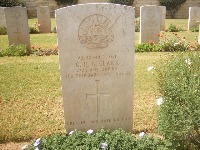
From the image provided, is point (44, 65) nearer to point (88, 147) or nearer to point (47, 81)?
point (47, 81)

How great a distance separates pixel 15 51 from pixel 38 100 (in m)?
5.13

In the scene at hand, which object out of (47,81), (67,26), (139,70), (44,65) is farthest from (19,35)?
(67,26)

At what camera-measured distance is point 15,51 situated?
1069 centimetres

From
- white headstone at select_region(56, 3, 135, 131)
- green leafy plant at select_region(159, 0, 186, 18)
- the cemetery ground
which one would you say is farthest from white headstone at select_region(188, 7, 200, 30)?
white headstone at select_region(56, 3, 135, 131)

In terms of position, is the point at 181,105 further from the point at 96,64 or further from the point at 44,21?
the point at 44,21

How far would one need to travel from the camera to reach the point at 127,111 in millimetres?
4359

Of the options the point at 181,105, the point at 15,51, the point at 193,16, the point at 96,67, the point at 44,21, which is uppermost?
the point at 193,16

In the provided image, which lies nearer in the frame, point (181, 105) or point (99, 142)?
point (181, 105)

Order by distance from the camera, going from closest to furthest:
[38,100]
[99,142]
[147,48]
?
[99,142] → [38,100] → [147,48]

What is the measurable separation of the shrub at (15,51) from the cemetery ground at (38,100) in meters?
0.97

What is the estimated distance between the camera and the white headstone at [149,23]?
11.3 meters

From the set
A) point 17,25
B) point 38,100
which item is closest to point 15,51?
point 17,25

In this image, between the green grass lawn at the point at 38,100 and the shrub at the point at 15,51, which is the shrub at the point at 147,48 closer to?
the green grass lawn at the point at 38,100

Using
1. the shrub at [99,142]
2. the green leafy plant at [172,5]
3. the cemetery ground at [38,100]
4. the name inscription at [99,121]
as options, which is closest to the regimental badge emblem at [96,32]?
the name inscription at [99,121]
